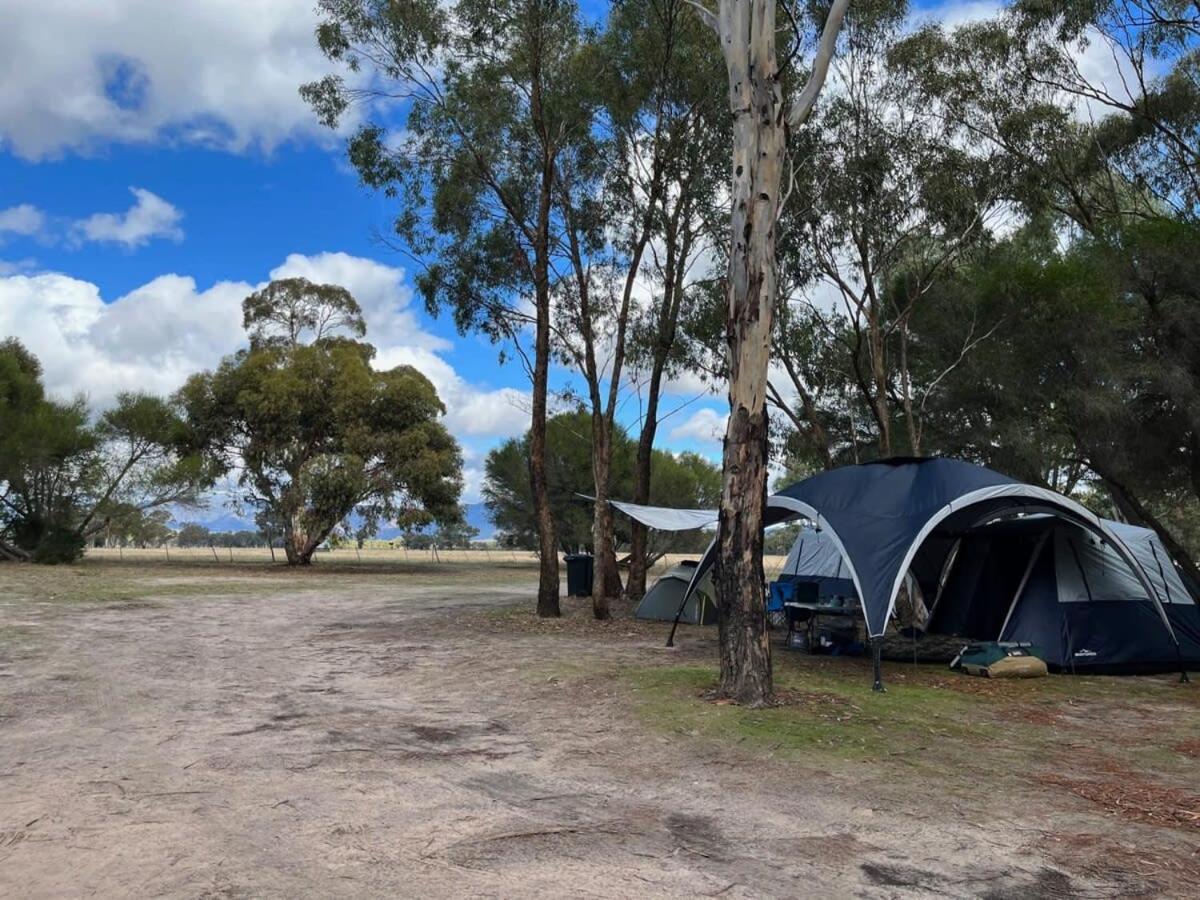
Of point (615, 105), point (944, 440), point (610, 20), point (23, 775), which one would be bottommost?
point (23, 775)

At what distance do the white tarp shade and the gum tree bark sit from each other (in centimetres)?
851

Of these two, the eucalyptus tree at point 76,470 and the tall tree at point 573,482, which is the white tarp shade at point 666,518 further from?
the eucalyptus tree at point 76,470

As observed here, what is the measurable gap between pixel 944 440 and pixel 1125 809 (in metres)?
16.8

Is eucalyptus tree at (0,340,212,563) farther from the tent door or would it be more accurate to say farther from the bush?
the tent door

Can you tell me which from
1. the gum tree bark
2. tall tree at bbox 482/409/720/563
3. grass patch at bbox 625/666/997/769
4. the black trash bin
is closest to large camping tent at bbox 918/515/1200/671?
grass patch at bbox 625/666/997/769

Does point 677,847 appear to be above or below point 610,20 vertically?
below

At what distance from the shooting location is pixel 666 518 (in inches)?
672

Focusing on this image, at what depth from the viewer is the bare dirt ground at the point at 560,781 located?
3.90m

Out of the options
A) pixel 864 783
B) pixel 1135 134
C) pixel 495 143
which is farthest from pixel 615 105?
pixel 864 783

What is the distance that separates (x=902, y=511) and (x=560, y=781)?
5867mm

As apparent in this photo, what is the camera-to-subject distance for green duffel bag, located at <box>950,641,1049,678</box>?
9.80 metres

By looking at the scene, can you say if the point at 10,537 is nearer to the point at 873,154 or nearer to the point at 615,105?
the point at 615,105

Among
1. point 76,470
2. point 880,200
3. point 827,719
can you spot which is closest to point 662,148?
point 880,200

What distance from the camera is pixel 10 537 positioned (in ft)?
101
